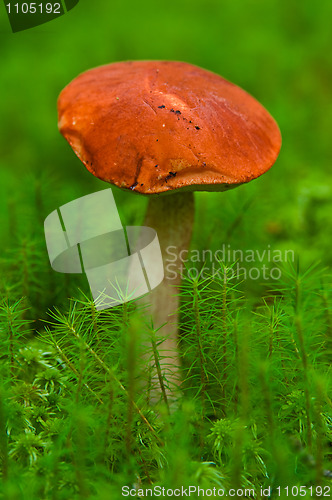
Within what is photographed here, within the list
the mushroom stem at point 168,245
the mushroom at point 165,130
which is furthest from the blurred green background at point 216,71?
the mushroom at point 165,130

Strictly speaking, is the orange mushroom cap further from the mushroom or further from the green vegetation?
the green vegetation

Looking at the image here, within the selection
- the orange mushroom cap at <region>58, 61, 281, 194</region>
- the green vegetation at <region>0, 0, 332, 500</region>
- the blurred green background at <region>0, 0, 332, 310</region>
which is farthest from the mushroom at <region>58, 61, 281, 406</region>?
the blurred green background at <region>0, 0, 332, 310</region>

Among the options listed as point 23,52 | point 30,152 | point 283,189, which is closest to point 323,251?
point 283,189

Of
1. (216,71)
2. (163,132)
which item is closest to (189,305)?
(163,132)

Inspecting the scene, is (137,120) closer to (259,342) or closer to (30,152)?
(259,342)

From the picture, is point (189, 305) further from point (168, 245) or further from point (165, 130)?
point (165, 130)

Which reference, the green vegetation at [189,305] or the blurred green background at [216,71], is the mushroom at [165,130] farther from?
the blurred green background at [216,71]
